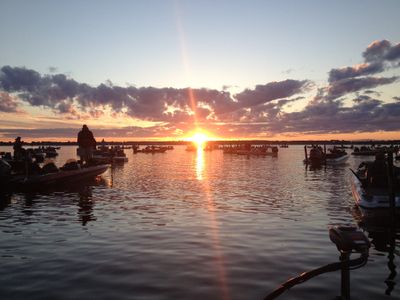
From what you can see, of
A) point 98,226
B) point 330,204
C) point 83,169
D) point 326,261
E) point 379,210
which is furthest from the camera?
point 83,169

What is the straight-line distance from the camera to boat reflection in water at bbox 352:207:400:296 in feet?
34.3

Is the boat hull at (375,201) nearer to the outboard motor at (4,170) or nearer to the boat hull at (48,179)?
the boat hull at (48,179)

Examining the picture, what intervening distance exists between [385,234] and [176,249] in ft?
29.3

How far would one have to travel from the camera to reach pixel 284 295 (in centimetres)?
882

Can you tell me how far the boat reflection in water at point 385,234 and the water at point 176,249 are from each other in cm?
7

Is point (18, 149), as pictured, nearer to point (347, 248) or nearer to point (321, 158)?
point (347, 248)

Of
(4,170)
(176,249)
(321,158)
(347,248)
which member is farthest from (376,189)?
(321,158)

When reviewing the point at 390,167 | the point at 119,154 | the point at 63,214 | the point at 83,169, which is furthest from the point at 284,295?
the point at 119,154

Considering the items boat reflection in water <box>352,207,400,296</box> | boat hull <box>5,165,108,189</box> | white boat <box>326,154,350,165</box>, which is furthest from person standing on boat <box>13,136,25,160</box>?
white boat <box>326,154,350,165</box>

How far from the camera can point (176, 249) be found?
42.1 feet

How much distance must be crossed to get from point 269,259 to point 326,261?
1.69 meters

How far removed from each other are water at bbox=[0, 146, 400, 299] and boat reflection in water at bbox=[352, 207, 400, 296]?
71 millimetres

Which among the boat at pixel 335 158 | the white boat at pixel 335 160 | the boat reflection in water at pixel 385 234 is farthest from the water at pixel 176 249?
the boat at pixel 335 158

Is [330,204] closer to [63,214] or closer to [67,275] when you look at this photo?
[63,214]
